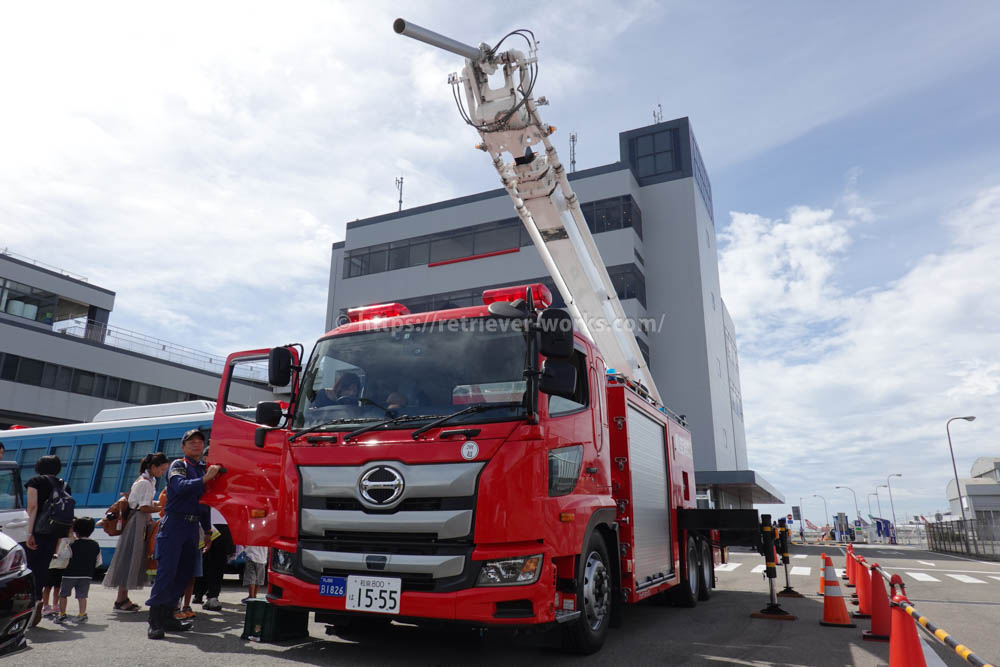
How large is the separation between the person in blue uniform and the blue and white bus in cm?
527

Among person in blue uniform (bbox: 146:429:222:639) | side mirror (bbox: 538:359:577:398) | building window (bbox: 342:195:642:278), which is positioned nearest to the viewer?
side mirror (bbox: 538:359:577:398)

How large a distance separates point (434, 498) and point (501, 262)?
30.6 meters

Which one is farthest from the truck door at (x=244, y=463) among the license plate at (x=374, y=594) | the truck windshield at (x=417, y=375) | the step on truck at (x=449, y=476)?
the license plate at (x=374, y=594)

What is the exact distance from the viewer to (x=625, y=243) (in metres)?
33.1

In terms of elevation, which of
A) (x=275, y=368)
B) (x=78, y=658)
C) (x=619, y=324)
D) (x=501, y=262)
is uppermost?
(x=501, y=262)

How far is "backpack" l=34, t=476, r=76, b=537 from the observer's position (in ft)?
21.6

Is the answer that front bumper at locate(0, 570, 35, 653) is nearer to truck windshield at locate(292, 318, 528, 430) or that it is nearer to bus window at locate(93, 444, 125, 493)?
truck windshield at locate(292, 318, 528, 430)

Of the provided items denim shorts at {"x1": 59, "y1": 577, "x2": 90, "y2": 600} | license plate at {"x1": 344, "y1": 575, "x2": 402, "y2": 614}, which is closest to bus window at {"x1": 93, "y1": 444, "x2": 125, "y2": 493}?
denim shorts at {"x1": 59, "y1": 577, "x2": 90, "y2": 600}

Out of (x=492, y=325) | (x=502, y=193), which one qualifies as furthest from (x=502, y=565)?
(x=502, y=193)

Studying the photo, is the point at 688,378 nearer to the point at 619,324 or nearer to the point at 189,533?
→ the point at 619,324

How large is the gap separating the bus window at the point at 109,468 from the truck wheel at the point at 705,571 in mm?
10566

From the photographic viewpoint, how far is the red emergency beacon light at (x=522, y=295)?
6000 millimetres

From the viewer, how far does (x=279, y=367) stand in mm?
5941

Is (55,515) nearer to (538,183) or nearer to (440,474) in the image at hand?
(440,474)
